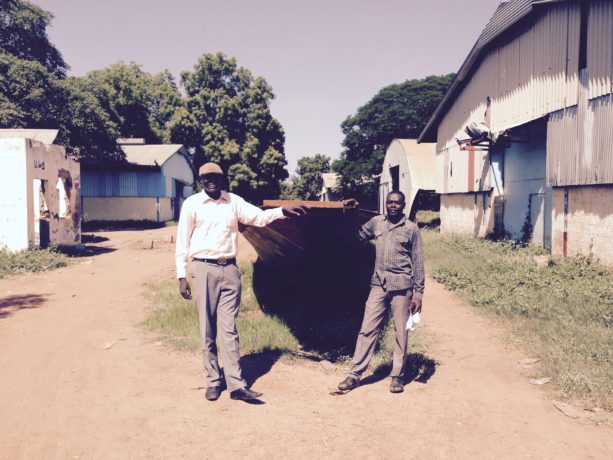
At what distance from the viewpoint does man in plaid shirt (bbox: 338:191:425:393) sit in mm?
4477

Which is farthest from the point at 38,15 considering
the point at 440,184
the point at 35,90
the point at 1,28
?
the point at 440,184

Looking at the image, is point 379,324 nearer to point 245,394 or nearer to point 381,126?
point 245,394

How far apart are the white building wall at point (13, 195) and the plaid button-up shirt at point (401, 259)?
11218 mm

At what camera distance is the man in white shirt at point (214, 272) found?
4227 mm

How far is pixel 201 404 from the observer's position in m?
4.20

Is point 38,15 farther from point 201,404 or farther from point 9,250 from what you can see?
point 201,404

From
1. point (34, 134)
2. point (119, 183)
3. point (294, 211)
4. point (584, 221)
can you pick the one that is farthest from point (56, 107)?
point (584, 221)

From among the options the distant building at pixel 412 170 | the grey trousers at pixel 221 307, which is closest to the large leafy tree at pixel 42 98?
the distant building at pixel 412 170

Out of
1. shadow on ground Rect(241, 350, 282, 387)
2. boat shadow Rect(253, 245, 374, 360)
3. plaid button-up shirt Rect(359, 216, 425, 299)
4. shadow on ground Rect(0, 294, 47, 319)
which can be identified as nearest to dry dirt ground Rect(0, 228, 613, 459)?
shadow on ground Rect(241, 350, 282, 387)

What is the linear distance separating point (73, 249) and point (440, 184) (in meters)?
14.2

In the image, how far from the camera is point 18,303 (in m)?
8.27

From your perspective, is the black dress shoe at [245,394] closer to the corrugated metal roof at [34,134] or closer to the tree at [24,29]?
the corrugated metal roof at [34,134]

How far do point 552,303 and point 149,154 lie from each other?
26.9 m

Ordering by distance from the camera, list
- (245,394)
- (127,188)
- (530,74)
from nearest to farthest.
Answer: (245,394) → (530,74) → (127,188)
